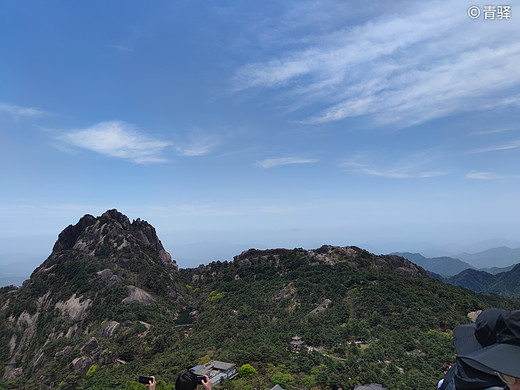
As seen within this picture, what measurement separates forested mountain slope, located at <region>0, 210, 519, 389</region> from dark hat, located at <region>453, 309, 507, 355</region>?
25923 millimetres

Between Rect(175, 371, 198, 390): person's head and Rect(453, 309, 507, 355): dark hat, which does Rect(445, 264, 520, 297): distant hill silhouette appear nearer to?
Rect(453, 309, 507, 355): dark hat

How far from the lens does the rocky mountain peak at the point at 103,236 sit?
76875 mm

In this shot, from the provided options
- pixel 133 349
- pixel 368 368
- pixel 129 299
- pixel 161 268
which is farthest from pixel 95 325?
pixel 368 368

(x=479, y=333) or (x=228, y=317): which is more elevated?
(x=479, y=333)

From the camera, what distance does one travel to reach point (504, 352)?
2.58 metres

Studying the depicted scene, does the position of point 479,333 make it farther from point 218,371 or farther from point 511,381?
point 218,371

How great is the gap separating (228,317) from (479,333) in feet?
192

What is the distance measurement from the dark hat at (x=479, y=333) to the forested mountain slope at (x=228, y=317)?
2592 centimetres

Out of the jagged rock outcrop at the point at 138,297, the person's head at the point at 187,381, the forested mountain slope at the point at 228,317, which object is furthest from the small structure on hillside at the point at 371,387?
the jagged rock outcrop at the point at 138,297

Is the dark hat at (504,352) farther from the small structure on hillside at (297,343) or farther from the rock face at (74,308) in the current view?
the rock face at (74,308)

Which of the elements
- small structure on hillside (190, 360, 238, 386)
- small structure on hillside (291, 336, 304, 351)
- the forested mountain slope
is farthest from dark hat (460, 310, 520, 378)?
small structure on hillside (291, 336, 304, 351)

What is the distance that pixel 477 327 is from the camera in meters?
3.02

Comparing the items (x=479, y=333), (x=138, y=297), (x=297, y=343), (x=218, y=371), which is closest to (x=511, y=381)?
(x=479, y=333)

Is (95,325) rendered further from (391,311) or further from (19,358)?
(391,311)
